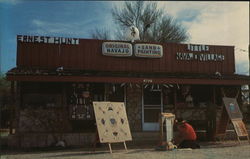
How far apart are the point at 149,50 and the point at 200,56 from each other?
9.70 feet

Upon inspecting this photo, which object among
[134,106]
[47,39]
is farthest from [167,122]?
[47,39]

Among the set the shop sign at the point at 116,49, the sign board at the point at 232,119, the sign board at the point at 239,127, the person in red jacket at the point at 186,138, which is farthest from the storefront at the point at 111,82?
the person in red jacket at the point at 186,138

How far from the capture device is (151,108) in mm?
17109

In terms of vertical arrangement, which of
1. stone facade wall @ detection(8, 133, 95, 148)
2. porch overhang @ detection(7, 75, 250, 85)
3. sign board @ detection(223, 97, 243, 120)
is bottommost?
stone facade wall @ detection(8, 133, 95, 148)

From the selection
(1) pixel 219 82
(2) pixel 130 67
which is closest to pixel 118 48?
(2) pixel 130 67

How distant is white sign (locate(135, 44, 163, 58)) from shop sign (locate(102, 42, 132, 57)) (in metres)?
0.47

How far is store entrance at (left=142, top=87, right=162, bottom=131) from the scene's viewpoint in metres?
17.0

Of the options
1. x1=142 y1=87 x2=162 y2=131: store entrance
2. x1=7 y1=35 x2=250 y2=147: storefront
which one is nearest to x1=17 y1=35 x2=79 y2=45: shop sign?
x1=7 y1=35 x2=250 y2=147: storefront

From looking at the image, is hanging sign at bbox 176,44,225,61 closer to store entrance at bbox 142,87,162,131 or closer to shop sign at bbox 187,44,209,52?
shop sign at bbox 187,44,209,52

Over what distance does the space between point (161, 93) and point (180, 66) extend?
1.76m

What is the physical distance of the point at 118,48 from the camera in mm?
16625

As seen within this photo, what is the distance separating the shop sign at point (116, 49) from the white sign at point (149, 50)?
473mm

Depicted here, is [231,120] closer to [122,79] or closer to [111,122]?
[122,79]

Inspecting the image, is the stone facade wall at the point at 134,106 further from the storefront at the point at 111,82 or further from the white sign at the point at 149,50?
the white sign at the point at 149,50
